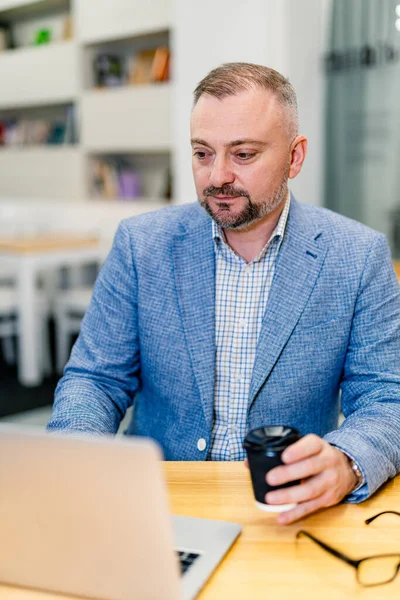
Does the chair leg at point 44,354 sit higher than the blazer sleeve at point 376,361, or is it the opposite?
the blazer sleeve at point 376,361

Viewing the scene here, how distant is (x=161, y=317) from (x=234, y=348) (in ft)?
0.52

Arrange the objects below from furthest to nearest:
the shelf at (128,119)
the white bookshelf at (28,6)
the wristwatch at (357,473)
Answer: the white bookshelf at (28,6), the shelf at (128,119), the wristwatch at (357,473)

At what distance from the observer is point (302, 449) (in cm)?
95

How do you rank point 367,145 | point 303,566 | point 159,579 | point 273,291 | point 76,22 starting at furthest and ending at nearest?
point 76,22, point 367,145, point 273,291, point 303,566, point 159,579

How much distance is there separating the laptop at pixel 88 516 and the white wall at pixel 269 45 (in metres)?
3.42

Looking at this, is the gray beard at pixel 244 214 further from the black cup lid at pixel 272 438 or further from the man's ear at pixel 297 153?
the black cup lid at pixel 272 438

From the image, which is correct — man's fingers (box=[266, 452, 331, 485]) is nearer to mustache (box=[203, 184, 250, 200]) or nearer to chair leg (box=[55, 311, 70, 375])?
mustache (box=[203, 184, 250, 200])

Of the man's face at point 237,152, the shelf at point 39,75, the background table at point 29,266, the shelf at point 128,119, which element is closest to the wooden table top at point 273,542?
the man's face at point 237,152

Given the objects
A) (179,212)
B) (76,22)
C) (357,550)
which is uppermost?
(76,22)

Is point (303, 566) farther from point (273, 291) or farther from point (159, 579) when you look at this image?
point (273, 291)

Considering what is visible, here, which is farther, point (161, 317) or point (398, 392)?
point (161, 317)

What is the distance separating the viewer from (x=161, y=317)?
154 centimetres

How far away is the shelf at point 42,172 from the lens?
20.4 feet

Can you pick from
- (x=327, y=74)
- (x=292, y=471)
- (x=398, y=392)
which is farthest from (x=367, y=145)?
(x=292, y=471)
